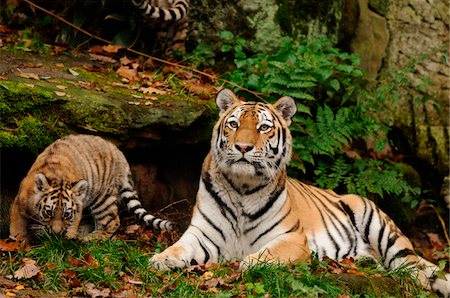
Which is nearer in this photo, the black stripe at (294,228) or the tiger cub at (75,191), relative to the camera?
the tiger cub at (75,191)

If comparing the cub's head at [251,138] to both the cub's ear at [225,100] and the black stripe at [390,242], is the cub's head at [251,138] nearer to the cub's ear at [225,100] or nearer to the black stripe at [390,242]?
the cub's ear at [225,100]

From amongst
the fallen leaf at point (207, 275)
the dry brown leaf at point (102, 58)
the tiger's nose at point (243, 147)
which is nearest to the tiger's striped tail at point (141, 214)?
the fallen leaf at point (207, 275)

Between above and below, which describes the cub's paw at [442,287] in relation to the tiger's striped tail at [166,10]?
below

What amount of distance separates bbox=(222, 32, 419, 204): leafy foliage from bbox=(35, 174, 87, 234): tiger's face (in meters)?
2.78

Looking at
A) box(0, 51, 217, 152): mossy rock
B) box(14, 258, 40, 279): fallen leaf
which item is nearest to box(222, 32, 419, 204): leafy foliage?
box(0, 51, 217, 152): mossy rock

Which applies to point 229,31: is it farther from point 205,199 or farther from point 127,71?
point 205,199

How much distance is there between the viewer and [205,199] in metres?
6.79

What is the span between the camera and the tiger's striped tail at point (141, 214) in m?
7.26

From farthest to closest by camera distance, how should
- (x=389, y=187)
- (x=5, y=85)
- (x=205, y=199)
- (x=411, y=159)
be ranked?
(x=411, y=159), (x=389, y=187), (x=5, y=85), (x=205, y=199)

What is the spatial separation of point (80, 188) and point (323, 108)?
3.52 metres

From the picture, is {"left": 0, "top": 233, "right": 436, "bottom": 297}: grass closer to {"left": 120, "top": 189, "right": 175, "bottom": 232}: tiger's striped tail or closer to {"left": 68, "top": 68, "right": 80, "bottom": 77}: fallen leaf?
{"left": 120, "top": 189, "right": 175, "bottom": 232}: tiger's striped tail

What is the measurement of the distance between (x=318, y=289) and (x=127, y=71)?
13.6 feet

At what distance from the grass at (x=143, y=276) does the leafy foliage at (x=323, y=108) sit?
7.55ft

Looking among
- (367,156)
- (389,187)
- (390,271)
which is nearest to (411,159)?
(367,156)
